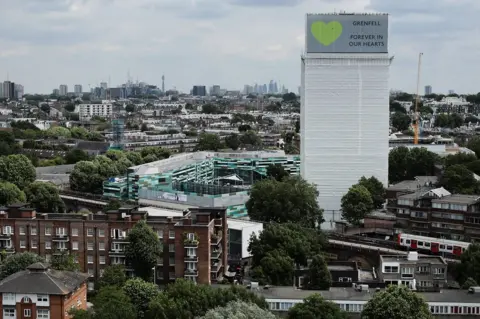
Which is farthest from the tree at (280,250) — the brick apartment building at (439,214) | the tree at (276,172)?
the tree at (276,172)

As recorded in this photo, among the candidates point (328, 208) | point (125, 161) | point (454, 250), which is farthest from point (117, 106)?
point (454, 250)

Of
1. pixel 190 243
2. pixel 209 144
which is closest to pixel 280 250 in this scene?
pixel 190 243

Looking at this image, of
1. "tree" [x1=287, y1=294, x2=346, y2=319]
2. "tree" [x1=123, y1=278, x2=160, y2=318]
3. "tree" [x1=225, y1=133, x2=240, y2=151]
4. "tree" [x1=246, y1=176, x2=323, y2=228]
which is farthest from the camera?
"tree" [x1=225, y1=133, x2=240, y2=151]

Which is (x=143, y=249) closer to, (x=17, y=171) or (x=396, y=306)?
(x=396, y=306)

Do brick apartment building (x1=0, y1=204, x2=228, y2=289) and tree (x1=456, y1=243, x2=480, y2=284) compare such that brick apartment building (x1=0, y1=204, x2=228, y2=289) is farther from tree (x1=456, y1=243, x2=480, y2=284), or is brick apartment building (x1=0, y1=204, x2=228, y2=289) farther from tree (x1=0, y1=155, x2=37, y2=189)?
tree (x1=0, y1=155, x2=37, y2=189)

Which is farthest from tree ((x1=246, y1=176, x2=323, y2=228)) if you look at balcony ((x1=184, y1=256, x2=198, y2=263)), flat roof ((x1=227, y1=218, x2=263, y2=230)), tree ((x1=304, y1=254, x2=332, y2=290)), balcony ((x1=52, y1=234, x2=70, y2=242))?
balcony ((x1=52, y1=234, x2=70, y2=242))

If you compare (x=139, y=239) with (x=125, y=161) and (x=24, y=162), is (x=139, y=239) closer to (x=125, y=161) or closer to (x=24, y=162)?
(x=24, y=162)
